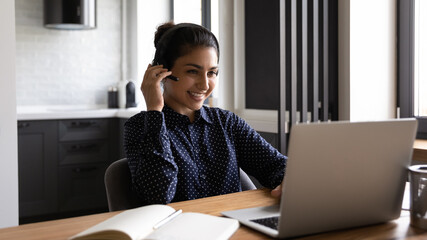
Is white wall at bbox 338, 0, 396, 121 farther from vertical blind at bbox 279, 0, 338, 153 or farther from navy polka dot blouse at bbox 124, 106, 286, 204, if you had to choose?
navy polka dot blouse at bbox 124, 106, 286, 204

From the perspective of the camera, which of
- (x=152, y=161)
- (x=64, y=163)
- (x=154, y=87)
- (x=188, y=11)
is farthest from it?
(x=188, y=11)

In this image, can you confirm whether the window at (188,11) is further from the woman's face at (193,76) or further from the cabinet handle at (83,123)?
the woman's face at (193,76)

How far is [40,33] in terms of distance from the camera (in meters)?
4.39

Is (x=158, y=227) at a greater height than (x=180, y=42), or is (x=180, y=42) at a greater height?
(x=180, y=42)

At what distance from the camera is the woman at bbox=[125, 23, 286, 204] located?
153cm

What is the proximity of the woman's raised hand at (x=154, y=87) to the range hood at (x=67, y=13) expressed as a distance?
2752 millimetres

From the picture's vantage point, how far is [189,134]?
5.54 ft

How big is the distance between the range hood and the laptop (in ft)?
11.5

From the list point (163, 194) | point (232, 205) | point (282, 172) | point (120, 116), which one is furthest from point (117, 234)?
point (120, 116)

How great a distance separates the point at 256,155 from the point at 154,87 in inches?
17.3

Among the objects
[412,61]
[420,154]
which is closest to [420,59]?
[412,61]

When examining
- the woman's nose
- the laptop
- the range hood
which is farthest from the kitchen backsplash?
the laptop

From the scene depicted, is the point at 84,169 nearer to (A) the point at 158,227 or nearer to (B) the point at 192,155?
(B) the point at 192,155

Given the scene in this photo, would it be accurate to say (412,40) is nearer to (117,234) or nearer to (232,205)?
(232,205)
